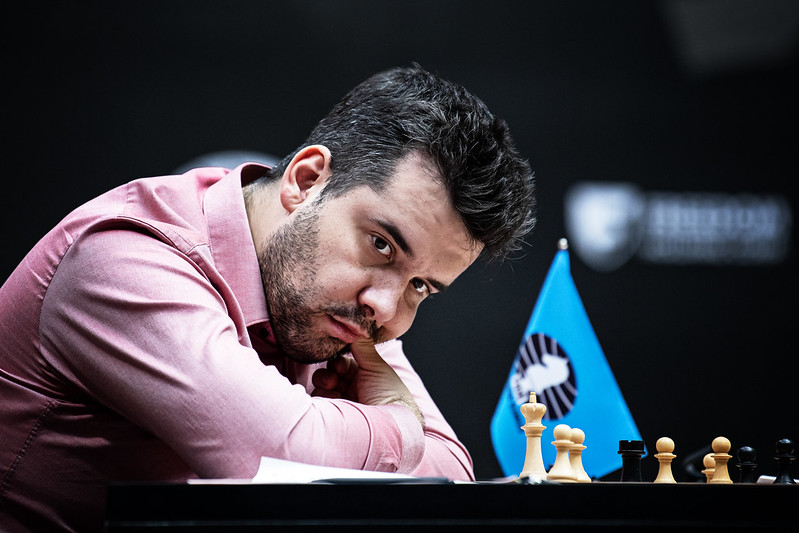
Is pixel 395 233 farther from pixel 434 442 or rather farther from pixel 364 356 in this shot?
pixel 434 442

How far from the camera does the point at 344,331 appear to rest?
1488mm

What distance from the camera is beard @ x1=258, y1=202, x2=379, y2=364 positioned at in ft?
4.76

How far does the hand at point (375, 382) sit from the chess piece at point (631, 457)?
0.33m

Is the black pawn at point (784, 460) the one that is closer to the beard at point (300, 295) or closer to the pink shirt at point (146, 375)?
the pink shirt at point (146, 375)

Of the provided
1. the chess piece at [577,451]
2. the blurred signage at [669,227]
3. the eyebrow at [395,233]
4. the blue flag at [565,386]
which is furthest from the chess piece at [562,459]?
the blurred signage at [669,227]

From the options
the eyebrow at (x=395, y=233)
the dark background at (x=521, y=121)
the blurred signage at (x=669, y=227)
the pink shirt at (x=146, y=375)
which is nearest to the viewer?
the pink shirt at (x=146, y=375)

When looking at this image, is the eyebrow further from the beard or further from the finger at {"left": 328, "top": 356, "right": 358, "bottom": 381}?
the finger at {"left": 328, "top": 356, "right": 358, "bottom": 381}

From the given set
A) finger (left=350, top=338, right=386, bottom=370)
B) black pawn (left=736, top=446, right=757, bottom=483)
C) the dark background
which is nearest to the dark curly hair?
finger (left=350, top=338, right=386, bottom=370)

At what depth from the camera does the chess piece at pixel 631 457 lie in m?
1.38

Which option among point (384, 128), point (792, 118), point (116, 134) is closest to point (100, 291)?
point (384, 128)

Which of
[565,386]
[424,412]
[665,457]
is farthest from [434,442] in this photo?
[565,386]

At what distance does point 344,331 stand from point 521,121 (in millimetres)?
1491

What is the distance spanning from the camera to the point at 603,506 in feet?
2.88

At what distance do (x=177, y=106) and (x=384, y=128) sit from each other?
1.28 metres
